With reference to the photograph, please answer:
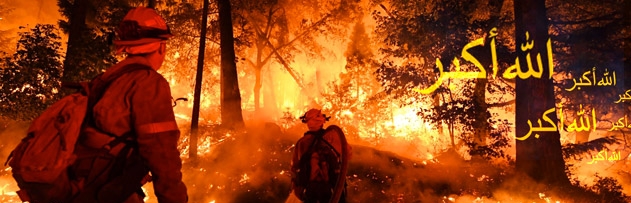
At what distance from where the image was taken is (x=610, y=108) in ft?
44.4

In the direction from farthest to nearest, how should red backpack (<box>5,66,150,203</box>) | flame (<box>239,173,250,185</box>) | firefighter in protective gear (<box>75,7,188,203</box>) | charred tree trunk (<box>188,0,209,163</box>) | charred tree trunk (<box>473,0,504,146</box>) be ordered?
charred tree trunk (<box>473,0,504,146</box>) → charred tree trunk (<box>188,0,209,163</box>) → flame (<box>239,173,250,185</box>) → firefighter in protective gear (<box>75,7,188,203</box>) → red backpack (<box>5,66,150,203</box>)

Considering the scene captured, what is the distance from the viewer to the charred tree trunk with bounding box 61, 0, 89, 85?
966cm

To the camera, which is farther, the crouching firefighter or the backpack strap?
the backpack strap

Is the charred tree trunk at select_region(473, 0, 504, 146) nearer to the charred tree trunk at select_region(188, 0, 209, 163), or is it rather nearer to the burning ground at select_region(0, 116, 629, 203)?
the burning ground at select_region(0, 116, 629, 203)

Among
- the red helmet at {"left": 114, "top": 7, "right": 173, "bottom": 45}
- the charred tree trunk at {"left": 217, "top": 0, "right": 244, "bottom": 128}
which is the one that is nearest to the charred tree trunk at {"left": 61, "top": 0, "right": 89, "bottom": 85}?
the charred tree trunk at {"left": 217, "top": 0, "right": 244, "bottom": 128}

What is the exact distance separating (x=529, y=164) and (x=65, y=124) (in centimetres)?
1019

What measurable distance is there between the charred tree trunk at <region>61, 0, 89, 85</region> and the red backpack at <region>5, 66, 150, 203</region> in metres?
8.81

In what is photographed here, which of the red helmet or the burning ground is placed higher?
the red helmet

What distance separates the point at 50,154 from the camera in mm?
1962

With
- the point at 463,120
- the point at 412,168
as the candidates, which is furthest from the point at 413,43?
the point at 412,168

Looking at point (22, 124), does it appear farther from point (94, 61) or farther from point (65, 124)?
point (65, 124)

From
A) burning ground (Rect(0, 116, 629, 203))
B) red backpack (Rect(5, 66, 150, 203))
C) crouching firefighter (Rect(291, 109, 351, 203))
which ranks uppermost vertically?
red backpack (Rect(5, 66, 150, 203))

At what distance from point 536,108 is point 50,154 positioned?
10303mm

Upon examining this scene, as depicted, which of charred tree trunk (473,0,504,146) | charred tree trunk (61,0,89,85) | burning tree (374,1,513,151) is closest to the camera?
charred tree trunk (61,0,89,85)
